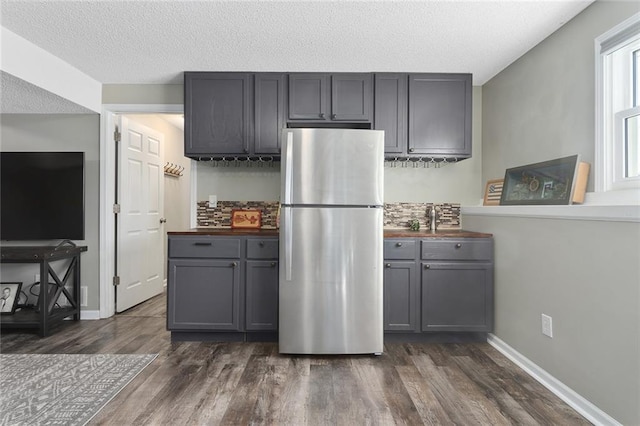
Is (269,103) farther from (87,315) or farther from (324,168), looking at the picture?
(87,315)

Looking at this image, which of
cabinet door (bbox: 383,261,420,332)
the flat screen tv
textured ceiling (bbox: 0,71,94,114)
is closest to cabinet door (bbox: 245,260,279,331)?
cabinet door (bbox: 383,261,420,332)

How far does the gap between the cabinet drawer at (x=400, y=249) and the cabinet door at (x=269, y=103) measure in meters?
1.36

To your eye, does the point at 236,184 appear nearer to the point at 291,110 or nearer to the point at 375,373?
the point at 291,110

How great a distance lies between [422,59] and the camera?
283 centimetres

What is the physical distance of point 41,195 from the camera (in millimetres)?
3365

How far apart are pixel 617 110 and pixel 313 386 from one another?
96.1 inches

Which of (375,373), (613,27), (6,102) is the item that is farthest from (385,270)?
(6,102)

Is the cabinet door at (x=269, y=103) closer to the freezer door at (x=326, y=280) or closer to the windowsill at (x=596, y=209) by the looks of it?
the freezer door at (x=326, y=280)

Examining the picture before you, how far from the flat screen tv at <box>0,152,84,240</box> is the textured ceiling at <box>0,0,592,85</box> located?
3.33 feet

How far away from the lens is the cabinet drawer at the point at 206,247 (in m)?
2.85

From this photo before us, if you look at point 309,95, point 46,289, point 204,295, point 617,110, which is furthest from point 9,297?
point 617,110

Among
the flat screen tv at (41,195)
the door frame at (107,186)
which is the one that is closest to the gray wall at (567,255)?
the door frame at (107,186)

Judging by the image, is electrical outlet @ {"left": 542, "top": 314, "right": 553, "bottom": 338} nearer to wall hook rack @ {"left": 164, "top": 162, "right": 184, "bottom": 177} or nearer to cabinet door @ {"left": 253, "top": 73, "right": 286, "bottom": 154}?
cabinet door @ {"left": 253, "top": 73, "right": 286, "bottom": 154}

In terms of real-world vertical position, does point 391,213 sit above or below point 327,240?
above
